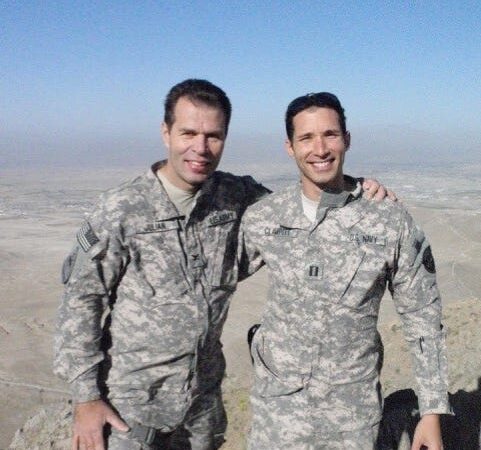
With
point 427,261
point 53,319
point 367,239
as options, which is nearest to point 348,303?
point 367,239

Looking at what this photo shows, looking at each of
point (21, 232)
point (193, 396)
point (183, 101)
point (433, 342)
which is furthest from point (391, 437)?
point (21, 232)

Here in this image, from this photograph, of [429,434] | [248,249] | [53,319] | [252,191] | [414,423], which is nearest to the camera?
[429,434]

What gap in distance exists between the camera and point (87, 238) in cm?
274

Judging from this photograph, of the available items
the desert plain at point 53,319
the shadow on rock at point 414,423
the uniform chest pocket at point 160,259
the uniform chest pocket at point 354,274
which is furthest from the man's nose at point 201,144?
the desert plain at point 53,319

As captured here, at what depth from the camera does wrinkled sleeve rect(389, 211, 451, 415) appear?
9.39ft

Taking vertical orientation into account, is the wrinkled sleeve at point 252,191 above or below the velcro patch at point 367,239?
above

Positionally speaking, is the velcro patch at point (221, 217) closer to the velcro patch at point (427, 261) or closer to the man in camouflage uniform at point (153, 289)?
the man in camouflage uniform at point (153, 289)

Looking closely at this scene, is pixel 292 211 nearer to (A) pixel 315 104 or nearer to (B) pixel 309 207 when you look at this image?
(B) pixel 309 207

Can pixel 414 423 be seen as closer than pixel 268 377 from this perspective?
No

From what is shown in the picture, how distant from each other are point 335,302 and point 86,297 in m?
1.36

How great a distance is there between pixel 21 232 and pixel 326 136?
43437 millimetres

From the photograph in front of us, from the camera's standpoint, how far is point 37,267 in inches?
1144

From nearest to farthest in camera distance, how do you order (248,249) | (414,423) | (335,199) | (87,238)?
(87,238), (335,199), (248,249), (414,423)

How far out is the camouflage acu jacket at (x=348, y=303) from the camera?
289 cm
